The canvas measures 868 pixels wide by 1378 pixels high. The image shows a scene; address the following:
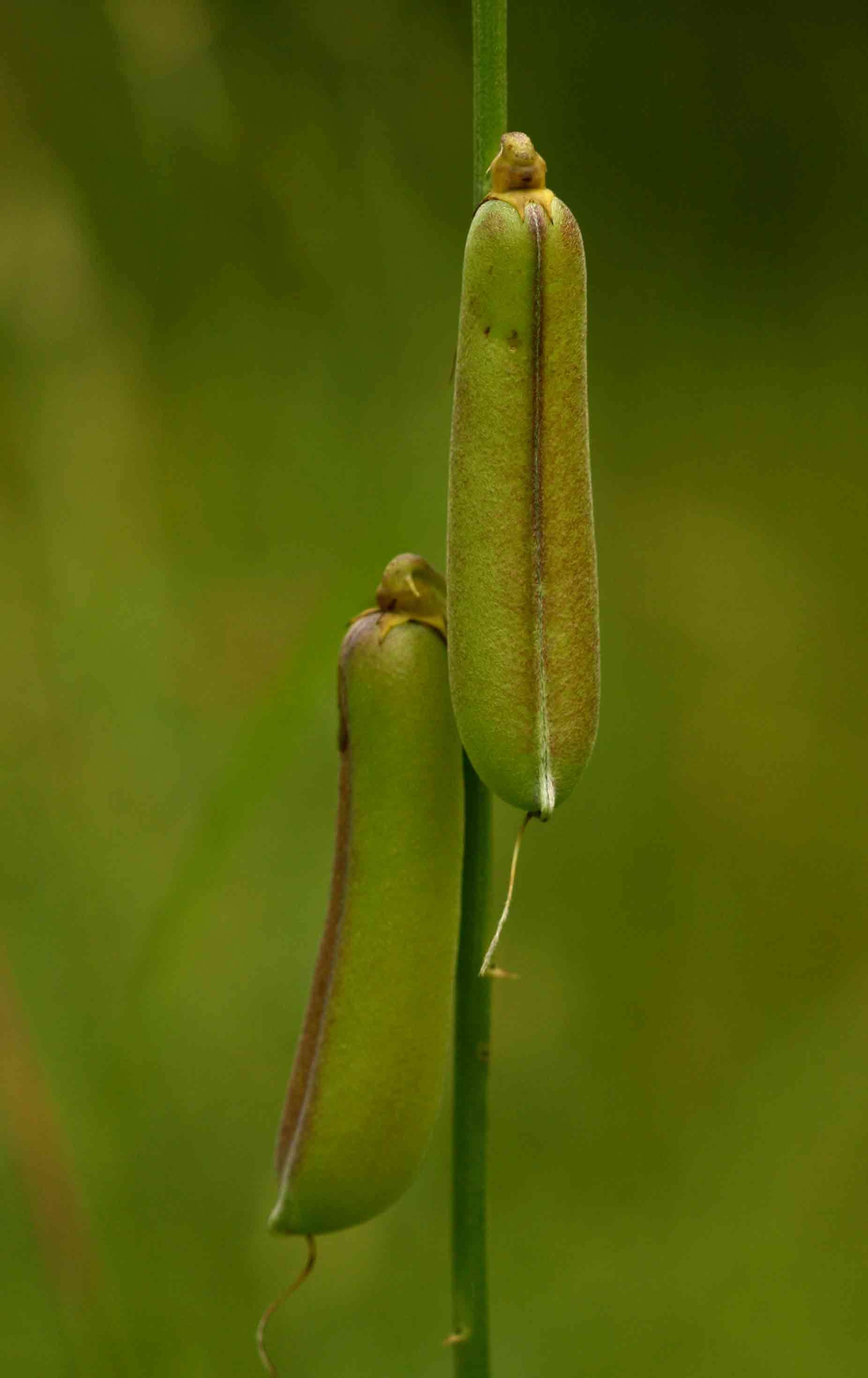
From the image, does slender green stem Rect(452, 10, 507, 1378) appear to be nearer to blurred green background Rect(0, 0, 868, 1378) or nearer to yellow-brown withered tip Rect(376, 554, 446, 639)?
yellow-brown withered tip Rect(376, 554, 446, 639)

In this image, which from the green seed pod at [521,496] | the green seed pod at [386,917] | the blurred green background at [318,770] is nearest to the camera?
the green seed pod at [521,496]

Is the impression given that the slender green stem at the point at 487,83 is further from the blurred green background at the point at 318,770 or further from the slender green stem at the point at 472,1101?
the blurred green background at the point at 318,770

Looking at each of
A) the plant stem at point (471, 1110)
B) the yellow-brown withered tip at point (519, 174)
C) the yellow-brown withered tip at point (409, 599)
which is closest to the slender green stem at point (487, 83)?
the yellow-brown withered tip at point (519, 174)

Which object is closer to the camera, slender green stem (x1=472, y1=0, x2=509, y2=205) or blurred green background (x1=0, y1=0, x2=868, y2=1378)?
slender green stem (x1=472, y1=0, x2=509, y2=205)

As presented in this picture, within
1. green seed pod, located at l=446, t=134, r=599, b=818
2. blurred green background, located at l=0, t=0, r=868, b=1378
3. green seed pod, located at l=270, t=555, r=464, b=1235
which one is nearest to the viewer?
green seed pod, located at l=446, t=134, r=599, b=818

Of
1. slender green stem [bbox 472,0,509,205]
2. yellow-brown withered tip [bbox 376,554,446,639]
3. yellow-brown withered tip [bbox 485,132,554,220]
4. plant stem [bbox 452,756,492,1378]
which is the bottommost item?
plant stem [bbox 452,756,492,1378]

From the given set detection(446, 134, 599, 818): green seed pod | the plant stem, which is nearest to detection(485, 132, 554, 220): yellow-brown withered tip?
detection(446, 134, 599, 818): green seed pod

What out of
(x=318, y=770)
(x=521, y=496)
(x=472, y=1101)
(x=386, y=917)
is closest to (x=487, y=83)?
(x=521, y=496)

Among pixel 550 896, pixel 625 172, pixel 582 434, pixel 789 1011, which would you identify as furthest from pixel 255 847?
pixel 625 172

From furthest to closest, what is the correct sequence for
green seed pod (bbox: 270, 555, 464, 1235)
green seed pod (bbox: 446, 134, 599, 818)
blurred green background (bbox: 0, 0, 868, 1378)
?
1. blurred green background (bbox: 0, 0, 868, 1378)
2. green seed pod (bbox: 270, 555, 464, 1235)
3. green seed pod (bbox: 446, 134, 599, 818)
